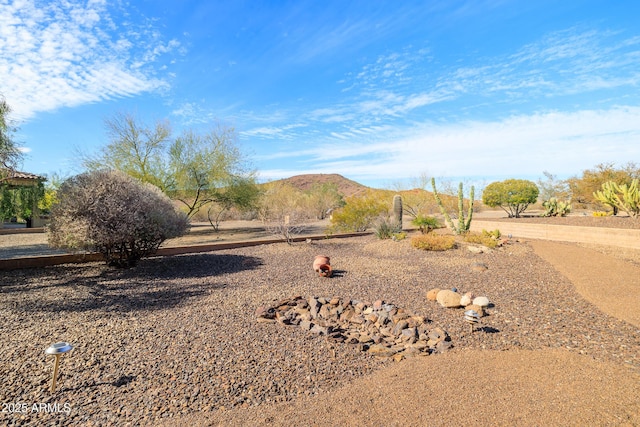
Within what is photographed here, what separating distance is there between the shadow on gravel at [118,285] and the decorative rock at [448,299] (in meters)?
3.87

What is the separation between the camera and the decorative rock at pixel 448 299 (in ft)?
17.0

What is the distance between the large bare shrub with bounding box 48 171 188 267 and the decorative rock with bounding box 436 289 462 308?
6206mm

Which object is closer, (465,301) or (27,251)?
(465,301)

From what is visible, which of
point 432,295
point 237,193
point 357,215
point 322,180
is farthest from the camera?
point 322,180

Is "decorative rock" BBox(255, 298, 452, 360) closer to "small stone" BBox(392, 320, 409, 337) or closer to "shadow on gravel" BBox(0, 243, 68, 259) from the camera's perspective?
"small stone" BBox(392, 320, 409, 337)

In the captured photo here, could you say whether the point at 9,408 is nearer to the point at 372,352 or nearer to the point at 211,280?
the point at 372,352

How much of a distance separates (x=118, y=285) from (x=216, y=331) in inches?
137

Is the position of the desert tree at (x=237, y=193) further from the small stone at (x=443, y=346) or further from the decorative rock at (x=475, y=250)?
the small stone at (x=443, y=346)

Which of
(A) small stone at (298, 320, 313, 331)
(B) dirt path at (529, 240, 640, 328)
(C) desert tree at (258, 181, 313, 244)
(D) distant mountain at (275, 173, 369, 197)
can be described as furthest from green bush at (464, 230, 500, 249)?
(D) distant mountain at (275, 173, 369, 197)

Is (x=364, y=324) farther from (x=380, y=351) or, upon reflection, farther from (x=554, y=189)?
(x=554, y=189)

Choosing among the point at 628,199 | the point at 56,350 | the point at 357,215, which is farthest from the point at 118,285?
the point at 628,199

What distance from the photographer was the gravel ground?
3033 mm

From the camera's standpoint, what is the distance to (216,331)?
4293 mm

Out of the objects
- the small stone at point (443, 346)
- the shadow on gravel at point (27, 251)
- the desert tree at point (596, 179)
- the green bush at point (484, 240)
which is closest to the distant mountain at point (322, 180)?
the desert tree at point (596, 179)
